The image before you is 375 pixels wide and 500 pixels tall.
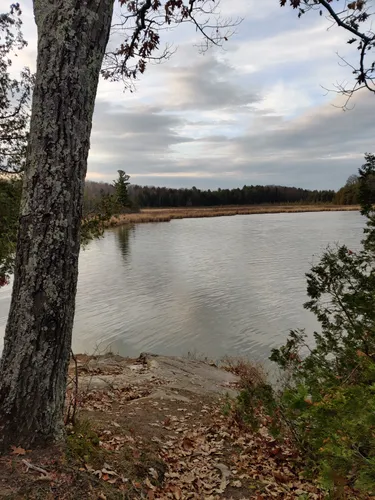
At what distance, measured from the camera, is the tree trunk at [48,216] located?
2459mm

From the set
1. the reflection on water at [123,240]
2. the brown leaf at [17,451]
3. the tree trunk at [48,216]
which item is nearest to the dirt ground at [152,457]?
the brown leaf at [17,451]

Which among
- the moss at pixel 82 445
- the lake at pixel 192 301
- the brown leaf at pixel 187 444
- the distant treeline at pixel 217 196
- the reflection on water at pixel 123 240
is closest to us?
the moss at pixel 82 445

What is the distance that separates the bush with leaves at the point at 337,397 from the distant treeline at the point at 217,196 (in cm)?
9225

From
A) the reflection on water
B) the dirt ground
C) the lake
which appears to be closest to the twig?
the dirt ground

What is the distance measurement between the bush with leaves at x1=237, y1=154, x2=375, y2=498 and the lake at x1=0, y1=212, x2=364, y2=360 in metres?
1.25

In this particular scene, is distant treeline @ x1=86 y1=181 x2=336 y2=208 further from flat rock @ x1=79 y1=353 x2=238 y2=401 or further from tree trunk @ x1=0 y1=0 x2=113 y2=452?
tree trunk @ x1=0 y1=0 x2=113 y2=452

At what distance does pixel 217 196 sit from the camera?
107500mm

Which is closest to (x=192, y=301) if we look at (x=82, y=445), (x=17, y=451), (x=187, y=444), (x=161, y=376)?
(x=161, y=376)

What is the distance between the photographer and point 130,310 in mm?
14234

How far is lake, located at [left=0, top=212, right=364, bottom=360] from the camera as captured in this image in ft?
37.5

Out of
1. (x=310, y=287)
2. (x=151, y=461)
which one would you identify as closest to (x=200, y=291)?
(x=310, y=287)

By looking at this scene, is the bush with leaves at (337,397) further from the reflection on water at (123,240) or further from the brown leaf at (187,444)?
the reflection on water at (123,240)

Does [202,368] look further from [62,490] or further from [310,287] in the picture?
[62,490]

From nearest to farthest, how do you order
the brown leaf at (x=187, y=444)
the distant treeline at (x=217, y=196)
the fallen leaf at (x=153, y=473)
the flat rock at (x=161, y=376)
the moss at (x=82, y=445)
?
the moss at (x=82, y=445) → the fallen leaf at (x=153, y=473) → the brown leaf at (x=187, y=444) → the flat rock at (x=161, y=376) → the distant treeline at (x=217, y=196)
